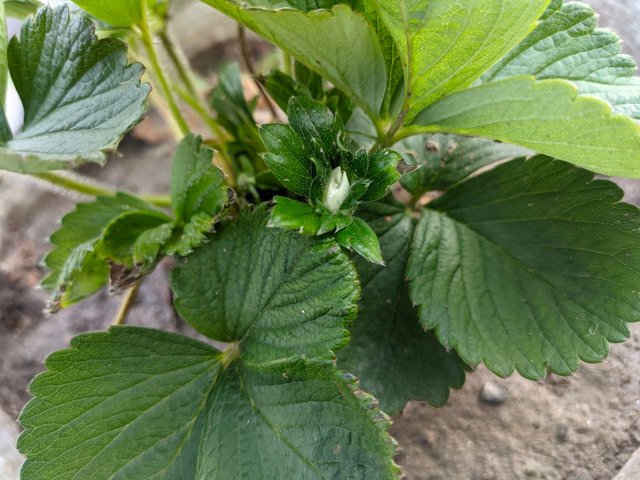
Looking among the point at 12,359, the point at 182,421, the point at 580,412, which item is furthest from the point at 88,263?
the point at 580,412

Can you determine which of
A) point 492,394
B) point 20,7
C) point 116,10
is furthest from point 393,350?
point 20,7

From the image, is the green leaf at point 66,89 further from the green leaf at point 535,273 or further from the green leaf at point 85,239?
the green leaf at point 535,273

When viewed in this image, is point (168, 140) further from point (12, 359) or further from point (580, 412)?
point (580, 412)

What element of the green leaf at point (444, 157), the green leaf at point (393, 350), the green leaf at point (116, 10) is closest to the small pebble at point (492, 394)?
the green leaf at point (393, 350)

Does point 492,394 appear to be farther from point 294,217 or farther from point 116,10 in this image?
point 116,10

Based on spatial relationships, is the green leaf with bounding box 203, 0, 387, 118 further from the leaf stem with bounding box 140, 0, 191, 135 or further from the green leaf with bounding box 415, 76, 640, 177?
the leaf stem with bounding box 140, 0, 191, 135

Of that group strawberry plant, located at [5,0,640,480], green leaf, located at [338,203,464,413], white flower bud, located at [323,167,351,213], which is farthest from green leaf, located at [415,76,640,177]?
green leaf, located at [338,203,464,413]

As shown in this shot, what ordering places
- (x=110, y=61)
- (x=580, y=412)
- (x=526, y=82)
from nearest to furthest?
(x=526, y=82) → (x=110, y=61) → (x=580, y=412)
